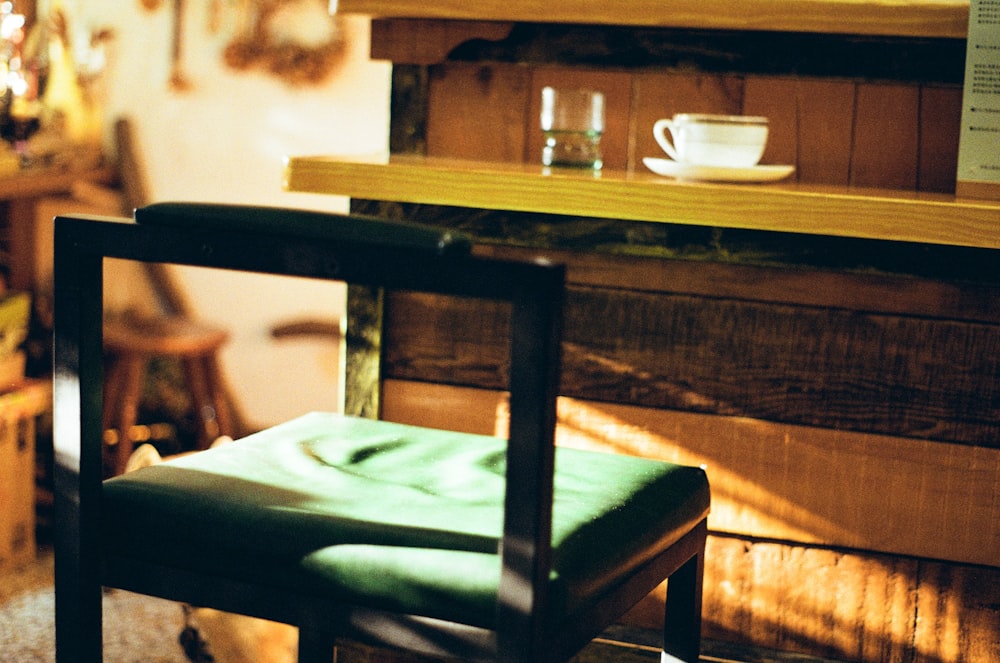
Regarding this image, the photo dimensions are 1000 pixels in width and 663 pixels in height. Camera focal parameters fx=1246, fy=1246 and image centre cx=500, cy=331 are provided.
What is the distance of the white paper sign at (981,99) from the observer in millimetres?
1518

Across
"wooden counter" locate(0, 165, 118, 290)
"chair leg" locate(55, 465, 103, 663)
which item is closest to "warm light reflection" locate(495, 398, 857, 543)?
"chair leg" locate(55, 465, 103, 663)

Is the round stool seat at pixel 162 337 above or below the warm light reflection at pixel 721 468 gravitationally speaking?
below

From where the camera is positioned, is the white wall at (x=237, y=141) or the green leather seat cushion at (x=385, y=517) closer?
the green leather seat cushion at (x=385, y=517)

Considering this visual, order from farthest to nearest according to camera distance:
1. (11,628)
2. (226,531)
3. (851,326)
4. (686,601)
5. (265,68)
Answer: (265,68) < (11,628) < (851,326) < (686,601) < (226,531)

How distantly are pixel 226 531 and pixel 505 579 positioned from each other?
0.27 metres

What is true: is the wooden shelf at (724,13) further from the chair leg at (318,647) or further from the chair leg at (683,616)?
the chair leg at (318,647)

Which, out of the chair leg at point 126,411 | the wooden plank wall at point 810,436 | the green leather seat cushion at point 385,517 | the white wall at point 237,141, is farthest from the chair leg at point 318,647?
the white wall at point 237,141

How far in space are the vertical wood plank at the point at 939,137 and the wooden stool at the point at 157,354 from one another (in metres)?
2.37

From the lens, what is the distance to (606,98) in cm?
188

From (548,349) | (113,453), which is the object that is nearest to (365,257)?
(548,349)

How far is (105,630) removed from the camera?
262 cm

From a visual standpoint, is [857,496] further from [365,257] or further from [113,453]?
[113,453]

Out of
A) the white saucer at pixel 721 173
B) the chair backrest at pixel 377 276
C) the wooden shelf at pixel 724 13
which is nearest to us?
the chair backrest at pixel 377 276

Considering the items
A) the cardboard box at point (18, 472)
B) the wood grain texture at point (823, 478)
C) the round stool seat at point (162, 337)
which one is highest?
the wood grain texture at point (823, 478)
